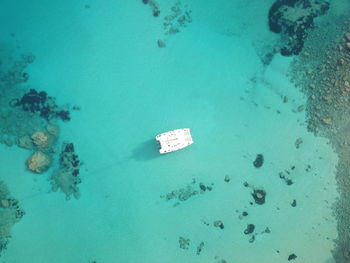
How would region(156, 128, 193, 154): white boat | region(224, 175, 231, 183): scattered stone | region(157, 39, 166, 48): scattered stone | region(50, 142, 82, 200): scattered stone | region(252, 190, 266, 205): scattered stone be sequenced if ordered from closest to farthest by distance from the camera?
1. region(156, 128, 193, 154): white boat
2. region(252, 190, 266, 205): scattered stone
3. region(224, 175, 231, 183): scattered stone
4. region(50, 142, 82, 200): scattered stone
5. region(157, 39, 166, 48): scattered stone

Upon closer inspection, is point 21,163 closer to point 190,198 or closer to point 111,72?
point 111,72

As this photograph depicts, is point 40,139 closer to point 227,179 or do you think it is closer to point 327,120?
point 227,179

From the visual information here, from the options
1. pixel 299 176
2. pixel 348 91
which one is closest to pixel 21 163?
pixel 299 176

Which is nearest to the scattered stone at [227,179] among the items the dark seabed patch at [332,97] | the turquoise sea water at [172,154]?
the turquoise sea water at [172,154]

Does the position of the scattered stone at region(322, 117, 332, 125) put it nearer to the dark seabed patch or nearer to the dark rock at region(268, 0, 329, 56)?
the dark seabed patch

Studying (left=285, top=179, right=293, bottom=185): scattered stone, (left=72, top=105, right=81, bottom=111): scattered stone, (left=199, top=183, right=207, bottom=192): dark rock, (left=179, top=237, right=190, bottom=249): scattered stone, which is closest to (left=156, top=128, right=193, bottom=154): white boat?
(left=199, top=183, right=207, bottom=192): dark rock
